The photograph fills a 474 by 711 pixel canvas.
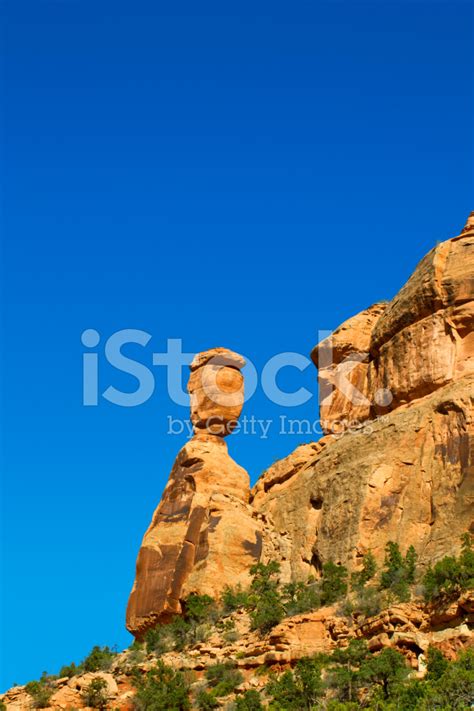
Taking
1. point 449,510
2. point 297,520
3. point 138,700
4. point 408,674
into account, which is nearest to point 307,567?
point 297,520

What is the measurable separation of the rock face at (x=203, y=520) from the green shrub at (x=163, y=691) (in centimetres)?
1042

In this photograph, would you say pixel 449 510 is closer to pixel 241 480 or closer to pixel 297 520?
pixel 297 520

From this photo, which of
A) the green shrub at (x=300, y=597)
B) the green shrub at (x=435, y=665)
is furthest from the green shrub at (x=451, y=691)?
the green shrub at (x=300, y=597)

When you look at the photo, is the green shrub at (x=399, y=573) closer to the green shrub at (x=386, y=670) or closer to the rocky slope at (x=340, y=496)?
the rocky slope at (x=340, y=496)

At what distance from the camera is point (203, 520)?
238 ft

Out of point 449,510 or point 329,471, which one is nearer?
point 449,510

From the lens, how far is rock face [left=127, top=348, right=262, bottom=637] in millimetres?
69938

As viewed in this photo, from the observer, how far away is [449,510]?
198ft

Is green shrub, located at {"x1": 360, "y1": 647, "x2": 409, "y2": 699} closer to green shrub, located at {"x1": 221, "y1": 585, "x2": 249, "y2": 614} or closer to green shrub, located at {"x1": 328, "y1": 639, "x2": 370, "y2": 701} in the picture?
green shrub, located at {"x1": 328, "y1": 639, "x2": 370, "y2": 701}

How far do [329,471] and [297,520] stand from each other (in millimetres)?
3008

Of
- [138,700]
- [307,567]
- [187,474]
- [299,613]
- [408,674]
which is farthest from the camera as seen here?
[187,474]

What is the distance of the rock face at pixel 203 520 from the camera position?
6994 centimetres

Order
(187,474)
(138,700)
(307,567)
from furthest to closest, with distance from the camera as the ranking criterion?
(187,474)
(307,567)
(138,700)

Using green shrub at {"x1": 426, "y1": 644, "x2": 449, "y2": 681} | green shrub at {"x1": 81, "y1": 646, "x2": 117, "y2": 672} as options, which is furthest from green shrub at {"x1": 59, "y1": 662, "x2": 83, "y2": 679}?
green shrub at {"x1": 426, "y1": 644, "x2": 449, "y2": 681}
